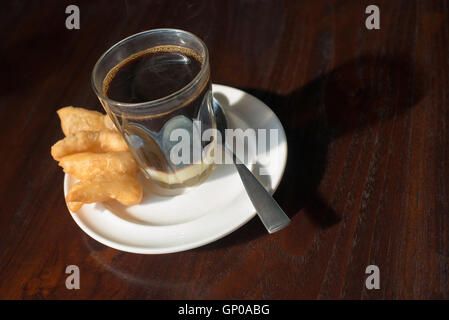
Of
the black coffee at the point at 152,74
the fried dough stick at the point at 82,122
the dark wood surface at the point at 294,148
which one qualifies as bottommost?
the dark wood surface at the point at 294,148

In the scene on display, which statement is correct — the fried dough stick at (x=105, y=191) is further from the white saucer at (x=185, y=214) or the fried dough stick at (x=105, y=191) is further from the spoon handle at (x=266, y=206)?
the spoon handle at (x=266, y=206)

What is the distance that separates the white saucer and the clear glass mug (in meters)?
0.03

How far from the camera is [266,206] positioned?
563mm

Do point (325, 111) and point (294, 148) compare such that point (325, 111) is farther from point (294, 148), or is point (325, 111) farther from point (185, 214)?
point (185, 214)

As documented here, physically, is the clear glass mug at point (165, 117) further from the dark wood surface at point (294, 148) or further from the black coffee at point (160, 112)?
the dark wood surface at point (294, 148)

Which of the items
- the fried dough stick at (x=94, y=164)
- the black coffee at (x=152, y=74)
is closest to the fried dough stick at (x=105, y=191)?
the fried dough stick at (x=94, y=164)

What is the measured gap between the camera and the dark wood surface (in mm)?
549

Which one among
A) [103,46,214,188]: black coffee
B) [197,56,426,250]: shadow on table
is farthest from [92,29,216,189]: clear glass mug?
[197,56,426,250]: shadow on table

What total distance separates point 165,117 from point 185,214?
0.14 meters

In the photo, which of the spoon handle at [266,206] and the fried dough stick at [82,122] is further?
the fried dough stick at [82,122]

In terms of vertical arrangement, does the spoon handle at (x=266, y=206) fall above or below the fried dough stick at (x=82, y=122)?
below

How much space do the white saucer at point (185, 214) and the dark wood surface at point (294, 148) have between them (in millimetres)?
36

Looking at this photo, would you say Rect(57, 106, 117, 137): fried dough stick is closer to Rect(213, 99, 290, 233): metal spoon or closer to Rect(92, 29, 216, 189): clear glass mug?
Rect(92, 29, 216, 189): clear glass mug

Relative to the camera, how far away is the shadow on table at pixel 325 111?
0.61 m
